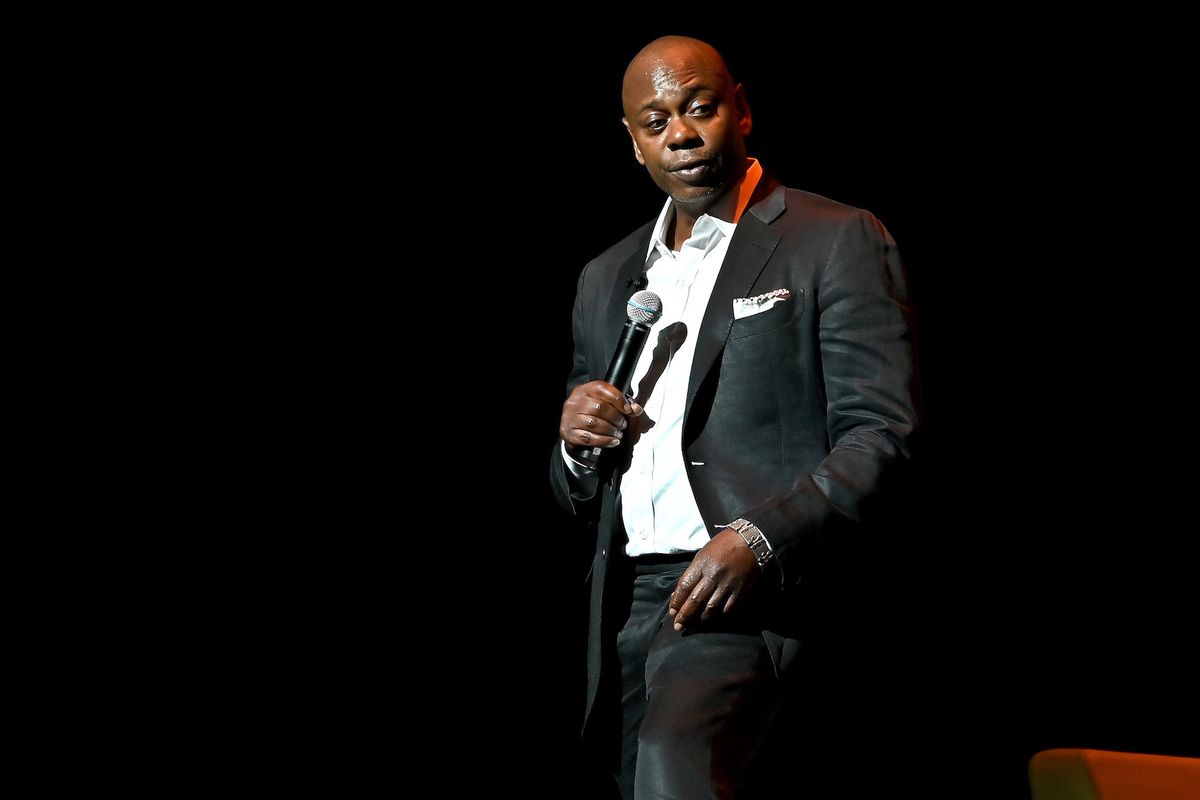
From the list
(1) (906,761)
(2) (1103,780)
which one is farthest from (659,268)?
(2) (1103,780)

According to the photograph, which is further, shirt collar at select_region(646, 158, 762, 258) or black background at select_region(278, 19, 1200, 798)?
black background at select_region(278, 19, 1200, 798)

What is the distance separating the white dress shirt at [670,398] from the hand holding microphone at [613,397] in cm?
7

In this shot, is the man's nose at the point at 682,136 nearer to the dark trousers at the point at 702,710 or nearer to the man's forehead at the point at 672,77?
the man's forehead at the point at 672,77

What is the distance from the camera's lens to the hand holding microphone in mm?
2021

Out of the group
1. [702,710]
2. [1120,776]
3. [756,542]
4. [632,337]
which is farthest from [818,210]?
[1120,776]

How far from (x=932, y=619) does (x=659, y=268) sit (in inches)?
47.6

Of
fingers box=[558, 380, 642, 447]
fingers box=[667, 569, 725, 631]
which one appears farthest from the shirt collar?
fingers box=[667, 569, 725, 631]

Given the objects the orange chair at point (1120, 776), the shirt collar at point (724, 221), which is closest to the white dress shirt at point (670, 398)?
the shirt collar at point (724, 221)

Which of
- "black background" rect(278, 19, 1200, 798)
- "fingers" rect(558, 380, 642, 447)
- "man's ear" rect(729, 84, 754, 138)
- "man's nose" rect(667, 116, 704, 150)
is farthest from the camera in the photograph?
"black background" rect(278, 19, 1200, 798)

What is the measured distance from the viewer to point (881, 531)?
195cm

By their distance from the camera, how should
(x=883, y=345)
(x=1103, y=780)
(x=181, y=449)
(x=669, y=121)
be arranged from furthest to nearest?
(x=181, y=449) < (x=669, y=121) < (x=883, y=345) < (x=1103, y=780)

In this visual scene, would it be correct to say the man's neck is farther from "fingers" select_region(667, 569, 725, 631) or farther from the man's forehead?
"fingers" select_region(667, 569, 725, 631)

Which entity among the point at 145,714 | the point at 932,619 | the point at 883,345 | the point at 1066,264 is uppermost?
the point at 1066,264

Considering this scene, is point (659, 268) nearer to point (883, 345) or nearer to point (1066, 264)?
point (883, 345)
